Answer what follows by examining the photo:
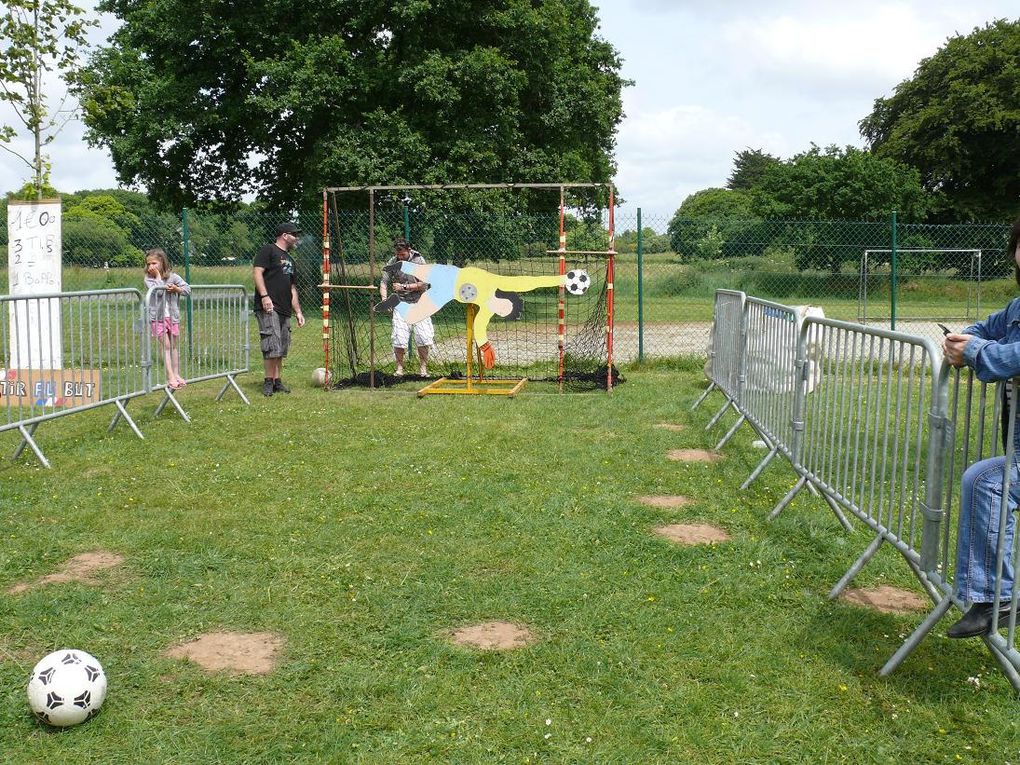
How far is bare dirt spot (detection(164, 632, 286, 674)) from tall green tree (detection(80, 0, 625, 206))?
17605 millimetres

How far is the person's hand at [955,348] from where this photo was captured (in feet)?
10.4

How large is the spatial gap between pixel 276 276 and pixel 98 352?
3011mm

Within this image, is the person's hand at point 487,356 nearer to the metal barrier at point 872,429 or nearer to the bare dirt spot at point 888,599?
the metal barrier at point 872,429

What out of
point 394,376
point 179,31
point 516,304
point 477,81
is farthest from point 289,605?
point 179,31

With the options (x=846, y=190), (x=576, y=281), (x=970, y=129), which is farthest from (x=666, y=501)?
(x=970, y=129)

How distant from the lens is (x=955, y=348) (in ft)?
10.5

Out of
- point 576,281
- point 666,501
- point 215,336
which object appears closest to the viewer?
point 666,501

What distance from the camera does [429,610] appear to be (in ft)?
A: 13.5

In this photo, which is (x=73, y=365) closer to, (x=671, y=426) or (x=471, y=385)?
(x=471, y=385)

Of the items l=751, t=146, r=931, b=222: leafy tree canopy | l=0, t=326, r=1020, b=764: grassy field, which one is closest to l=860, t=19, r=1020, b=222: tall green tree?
l=751, t=146, r=931, b=222: leafy tree canopy

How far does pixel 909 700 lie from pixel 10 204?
9.79 m

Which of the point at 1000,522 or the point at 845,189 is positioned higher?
the point at 845,189

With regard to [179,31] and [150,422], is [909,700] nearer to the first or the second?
[150,422]

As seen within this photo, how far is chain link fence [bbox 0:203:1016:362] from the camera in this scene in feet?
50.3
